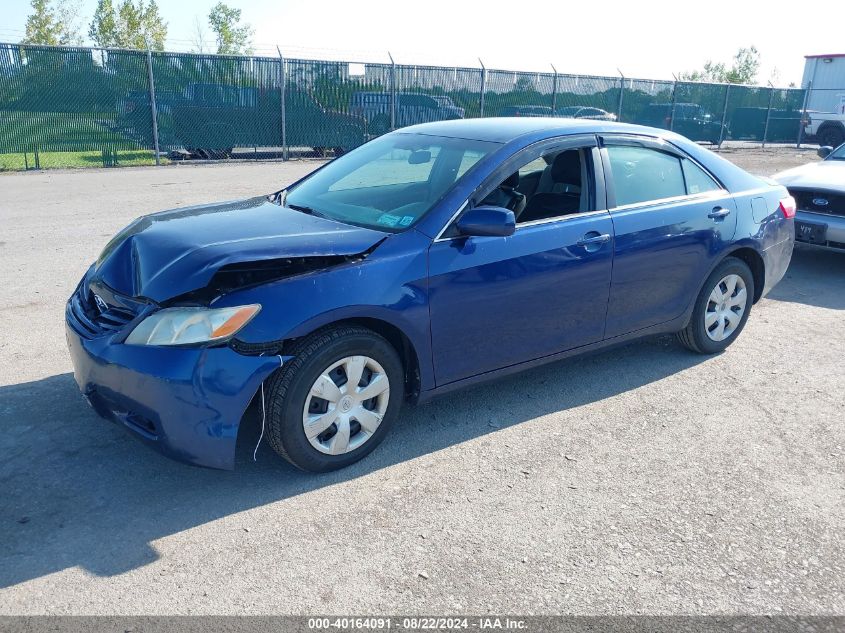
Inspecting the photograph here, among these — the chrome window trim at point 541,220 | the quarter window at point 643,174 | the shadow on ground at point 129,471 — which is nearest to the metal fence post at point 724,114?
the quarter window at point 643,174

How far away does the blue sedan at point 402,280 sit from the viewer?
327 centimetres

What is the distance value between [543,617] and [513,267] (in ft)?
6.26

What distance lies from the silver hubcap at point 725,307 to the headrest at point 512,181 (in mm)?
1781

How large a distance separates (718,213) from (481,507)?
9.58ft

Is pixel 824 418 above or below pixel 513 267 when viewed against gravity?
below

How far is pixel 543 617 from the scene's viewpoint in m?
2.70

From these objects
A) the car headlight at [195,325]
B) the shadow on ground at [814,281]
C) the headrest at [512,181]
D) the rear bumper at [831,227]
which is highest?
the headrest at [512,181]

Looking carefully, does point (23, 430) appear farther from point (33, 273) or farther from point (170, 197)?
point (170, 197)

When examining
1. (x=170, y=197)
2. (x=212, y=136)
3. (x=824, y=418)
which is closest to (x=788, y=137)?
(x=212, y=136)

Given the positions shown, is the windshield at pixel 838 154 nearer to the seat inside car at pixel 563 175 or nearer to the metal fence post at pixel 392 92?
the seat inside car at pixel 563 175

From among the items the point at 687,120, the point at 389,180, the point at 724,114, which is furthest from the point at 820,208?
the point at 724,114

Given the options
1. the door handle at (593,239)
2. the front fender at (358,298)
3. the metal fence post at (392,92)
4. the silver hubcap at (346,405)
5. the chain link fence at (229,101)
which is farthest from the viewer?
the metal fence post at (392,92)

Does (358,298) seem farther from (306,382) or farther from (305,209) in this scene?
(305,209)

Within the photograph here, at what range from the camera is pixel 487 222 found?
12.5 ft
